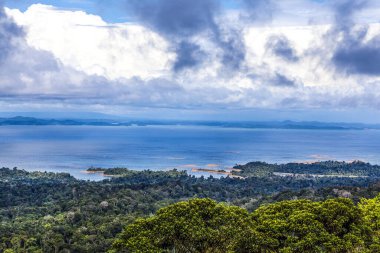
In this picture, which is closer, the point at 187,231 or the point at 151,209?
the point at 187,231

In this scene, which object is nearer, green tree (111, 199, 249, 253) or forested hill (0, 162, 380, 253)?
green tree (111, 199, 249, 253)

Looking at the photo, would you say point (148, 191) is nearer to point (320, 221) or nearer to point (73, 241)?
point (73, 241)

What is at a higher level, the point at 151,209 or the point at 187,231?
the point at 187,231

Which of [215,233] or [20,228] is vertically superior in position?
[215,233]

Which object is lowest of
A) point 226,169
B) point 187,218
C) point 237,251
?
point 226,169

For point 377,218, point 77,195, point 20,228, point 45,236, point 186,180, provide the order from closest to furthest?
point 377,218, point 45,236, point 20,228, point 77,195, point 186,180

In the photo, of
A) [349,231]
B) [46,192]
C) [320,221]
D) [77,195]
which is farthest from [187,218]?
[46,192]

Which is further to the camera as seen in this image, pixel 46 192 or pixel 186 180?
pixel 186 180

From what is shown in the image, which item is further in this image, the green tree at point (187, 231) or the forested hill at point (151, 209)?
the forested hill at point (151, 209)
